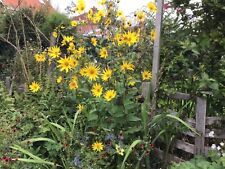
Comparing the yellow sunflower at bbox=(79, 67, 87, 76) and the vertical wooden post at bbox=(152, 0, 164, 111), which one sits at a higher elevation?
the vertical wooden post at bbox=(152, 0, 164, 111)

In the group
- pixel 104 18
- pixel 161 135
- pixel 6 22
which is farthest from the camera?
pixel 6 22

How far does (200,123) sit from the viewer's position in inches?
147

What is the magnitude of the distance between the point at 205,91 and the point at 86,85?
3.66 ft

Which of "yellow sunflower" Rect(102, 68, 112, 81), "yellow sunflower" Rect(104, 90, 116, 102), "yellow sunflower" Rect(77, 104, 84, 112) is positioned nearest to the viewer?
"yellow sunflower" Rect(104, 90, 116, 102)

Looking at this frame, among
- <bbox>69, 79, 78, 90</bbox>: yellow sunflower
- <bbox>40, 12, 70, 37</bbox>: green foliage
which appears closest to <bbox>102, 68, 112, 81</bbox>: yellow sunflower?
<bbox>69, 79, 78, 90</bbox>: yellow sunflower

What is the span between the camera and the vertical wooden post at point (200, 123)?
3.71m

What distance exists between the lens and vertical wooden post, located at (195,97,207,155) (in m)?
3.71

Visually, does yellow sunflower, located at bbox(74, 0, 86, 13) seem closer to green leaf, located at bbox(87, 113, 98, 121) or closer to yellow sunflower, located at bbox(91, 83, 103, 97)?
yellow sunflower, located at bbox(91, 83, 103, 97)

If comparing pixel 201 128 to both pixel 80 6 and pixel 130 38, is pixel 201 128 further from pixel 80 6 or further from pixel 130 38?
pixel 80 6

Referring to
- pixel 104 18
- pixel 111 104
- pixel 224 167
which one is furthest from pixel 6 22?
pixel 224 167

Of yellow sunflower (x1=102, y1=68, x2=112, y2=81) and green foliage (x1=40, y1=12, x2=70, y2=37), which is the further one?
green foliage (x1=40, y1=12, x2=70, y2=37)

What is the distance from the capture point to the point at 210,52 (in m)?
3.91

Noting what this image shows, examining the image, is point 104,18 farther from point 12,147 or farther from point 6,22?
point 6,22

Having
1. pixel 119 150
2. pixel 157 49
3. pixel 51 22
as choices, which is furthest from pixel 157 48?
pixel 51 22
